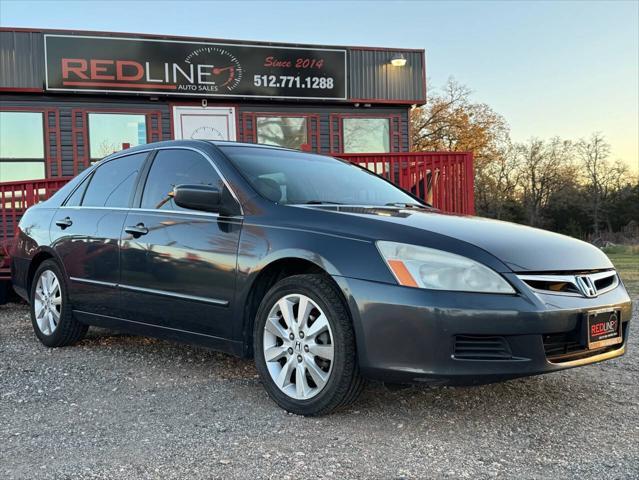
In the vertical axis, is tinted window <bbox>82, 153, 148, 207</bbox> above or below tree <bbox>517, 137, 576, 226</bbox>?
below

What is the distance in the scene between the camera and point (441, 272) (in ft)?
9.96

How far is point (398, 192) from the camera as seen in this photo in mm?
4793

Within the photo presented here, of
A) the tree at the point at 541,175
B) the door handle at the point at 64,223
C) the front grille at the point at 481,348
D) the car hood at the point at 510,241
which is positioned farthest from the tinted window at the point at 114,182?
the tree at the point at 541,175

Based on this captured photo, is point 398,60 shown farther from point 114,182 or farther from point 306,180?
point 306,180

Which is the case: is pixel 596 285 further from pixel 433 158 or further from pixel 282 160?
pixel 433 158

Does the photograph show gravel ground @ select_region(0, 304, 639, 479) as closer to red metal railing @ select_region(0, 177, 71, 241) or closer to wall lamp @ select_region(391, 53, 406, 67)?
red metal railing @ select_region(0, 177, 71, 241)

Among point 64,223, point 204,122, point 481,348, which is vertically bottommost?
point 481,348

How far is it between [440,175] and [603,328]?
18.0 ft

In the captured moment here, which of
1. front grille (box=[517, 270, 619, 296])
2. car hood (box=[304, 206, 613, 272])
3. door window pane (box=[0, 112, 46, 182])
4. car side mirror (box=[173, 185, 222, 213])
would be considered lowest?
front grille (box=[517, 270, 619, 296])

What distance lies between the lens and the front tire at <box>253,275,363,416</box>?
320 centimetres

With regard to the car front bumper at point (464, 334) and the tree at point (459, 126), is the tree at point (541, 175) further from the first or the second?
the car front bumper at point (464, 334)

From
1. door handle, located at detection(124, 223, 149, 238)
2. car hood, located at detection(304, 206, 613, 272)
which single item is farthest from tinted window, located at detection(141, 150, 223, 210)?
car hood, located at detection(304, 206, 613, 272)

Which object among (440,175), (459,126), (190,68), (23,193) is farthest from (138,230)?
(459,126)

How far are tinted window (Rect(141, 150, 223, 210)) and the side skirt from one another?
0.81 meters
